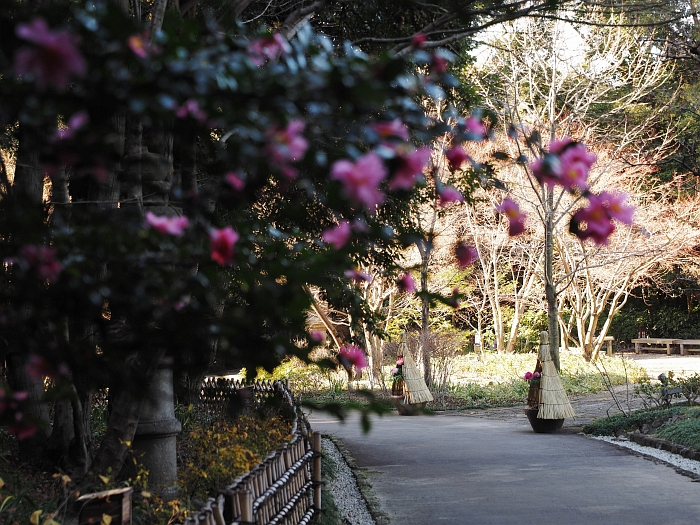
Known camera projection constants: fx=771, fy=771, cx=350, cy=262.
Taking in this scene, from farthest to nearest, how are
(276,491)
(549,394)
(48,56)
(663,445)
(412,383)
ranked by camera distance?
1. (412,383)
2. (549,394)
3. (663,445)
4. (276,491)
5. (48,56)

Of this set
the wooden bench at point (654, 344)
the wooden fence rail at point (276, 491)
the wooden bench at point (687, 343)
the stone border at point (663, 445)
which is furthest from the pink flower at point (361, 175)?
the wooden bench at point (654, 344)

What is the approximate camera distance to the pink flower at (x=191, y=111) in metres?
1.36

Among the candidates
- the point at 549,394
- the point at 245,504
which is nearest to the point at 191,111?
the point at 245,504

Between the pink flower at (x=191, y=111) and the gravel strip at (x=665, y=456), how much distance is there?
23.0 feet

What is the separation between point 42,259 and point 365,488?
6031mm

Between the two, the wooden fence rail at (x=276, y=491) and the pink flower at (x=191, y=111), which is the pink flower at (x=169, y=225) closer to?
the pink flower at (x=191, y=111)

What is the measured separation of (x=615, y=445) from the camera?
9.76 m

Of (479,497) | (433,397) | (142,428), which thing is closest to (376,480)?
(479,497)

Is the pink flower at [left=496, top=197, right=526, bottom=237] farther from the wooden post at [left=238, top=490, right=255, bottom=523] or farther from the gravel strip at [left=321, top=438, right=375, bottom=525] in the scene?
the gravel strip at [left=321, top=438, right=375, bottom=525]

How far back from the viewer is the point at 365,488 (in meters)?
7.20

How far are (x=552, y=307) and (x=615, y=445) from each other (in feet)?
20.8

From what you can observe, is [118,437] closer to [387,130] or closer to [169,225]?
[169,225]

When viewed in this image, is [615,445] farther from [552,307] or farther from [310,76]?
[310,76]

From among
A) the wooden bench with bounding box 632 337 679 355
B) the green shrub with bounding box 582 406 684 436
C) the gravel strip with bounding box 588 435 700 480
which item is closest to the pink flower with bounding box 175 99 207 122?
the gravel strip with bounding box 588 435 700 480
